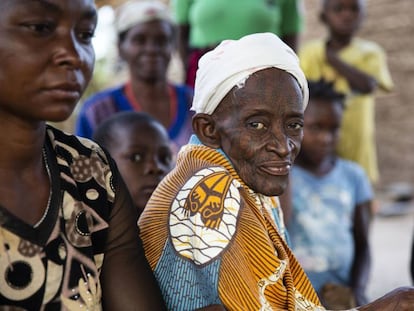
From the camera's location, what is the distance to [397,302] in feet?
5.95

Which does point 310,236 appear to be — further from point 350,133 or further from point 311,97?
point 350,133

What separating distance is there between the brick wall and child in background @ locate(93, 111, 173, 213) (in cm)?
557

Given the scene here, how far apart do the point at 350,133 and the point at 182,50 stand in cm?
130

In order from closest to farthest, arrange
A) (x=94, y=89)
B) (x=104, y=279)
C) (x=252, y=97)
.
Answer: (x=104, y=279) < (x=252, y=97) < (x=94, y=89)

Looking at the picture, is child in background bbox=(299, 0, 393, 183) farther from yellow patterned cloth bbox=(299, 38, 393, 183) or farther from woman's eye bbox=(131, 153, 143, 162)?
woman's eye bbox=(131, 153, 143, 162)

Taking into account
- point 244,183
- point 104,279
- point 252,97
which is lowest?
point 104,279

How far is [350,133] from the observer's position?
16.3 feet

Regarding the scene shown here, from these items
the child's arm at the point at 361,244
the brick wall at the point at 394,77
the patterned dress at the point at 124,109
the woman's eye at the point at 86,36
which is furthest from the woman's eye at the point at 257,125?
the brick wall at the point at 394,77

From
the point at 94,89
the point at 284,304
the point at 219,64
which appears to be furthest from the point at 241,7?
the point at 94,89

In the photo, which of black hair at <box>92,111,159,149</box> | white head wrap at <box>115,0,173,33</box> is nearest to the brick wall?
white head wrap at <box>115,0,173,33</box>

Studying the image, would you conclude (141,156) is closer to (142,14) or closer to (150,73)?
(150,73)

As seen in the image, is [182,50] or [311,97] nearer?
[311,97]

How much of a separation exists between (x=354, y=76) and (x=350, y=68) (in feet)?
0.21

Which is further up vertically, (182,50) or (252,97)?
(182,50)
